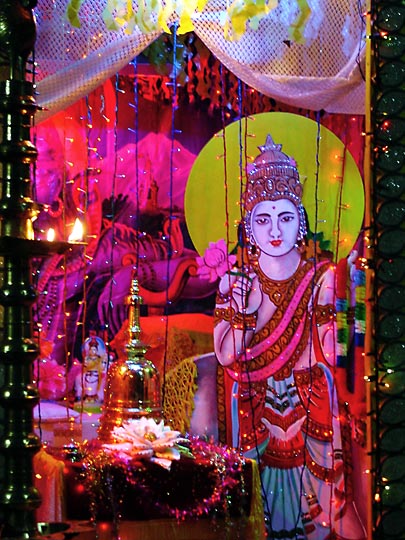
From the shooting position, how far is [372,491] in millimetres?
3385

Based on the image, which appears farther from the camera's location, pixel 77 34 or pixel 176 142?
pixel 176 142

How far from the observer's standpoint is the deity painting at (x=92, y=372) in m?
4.35

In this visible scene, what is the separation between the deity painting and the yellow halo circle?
2.23ft

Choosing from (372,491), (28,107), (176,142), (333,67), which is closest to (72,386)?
(176,142)

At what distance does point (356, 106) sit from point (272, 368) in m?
1.30

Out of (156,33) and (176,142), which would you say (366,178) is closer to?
(156,33)

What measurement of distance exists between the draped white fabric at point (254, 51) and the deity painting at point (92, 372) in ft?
3.93

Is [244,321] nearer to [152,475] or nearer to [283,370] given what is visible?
[283,370]

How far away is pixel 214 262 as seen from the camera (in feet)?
14.9

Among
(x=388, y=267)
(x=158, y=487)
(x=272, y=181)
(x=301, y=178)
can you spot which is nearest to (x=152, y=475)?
(x=158, y=487)

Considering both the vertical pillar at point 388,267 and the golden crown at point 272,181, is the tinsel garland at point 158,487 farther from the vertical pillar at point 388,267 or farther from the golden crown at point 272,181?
the golden crown at point 272,181

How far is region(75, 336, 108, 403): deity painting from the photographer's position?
4.35m

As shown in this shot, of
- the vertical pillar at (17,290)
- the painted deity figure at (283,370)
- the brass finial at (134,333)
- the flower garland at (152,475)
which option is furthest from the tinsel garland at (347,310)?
the vertical pillar at (17,290)

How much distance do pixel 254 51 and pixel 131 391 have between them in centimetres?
149
